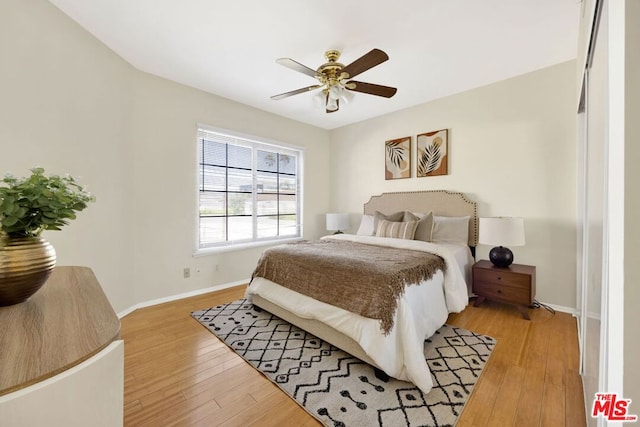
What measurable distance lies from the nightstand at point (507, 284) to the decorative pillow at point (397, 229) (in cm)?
76

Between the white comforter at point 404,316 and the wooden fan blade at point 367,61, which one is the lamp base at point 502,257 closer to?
the white comforter at point 404,316

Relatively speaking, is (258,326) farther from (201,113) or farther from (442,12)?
(442,12)

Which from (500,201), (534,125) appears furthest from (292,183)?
(534,125)

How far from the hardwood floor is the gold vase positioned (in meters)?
0.98

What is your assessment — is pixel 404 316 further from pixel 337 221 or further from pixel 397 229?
pixel 337 221

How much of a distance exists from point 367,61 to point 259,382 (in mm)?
2424

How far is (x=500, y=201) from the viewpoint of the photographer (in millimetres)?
3092

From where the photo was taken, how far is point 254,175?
396 centimetres

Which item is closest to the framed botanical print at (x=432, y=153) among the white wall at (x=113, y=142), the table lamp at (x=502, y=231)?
the table lamp at (x=502, y=231)

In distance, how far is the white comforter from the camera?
5.28 ft

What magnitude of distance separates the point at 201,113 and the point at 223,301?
2.38 meters
